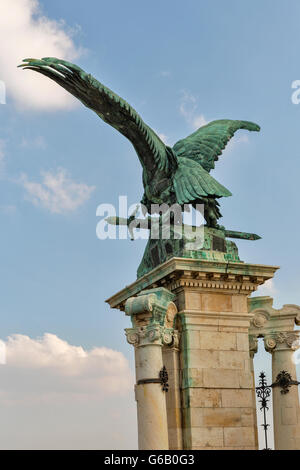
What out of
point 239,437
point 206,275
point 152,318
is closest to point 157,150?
point 206,275

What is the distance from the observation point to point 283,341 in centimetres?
1861

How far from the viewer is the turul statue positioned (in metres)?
17.5

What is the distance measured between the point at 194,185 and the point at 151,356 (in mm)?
4254

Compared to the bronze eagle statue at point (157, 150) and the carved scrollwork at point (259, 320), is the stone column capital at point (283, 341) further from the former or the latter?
the bronze eagle statue at point (157, 150)

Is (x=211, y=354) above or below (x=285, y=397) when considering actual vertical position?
above

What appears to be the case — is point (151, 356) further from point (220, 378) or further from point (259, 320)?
point (259, 320)

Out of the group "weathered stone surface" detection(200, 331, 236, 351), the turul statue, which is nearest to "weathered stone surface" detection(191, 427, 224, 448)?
"weathered stone surface" detection(200, 331, 236, 351)

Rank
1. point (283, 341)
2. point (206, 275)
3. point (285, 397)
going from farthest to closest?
point (283, 341)
point (285, 397)
point (206, 275)

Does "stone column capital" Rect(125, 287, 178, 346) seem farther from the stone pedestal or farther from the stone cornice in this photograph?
the stone cornice
